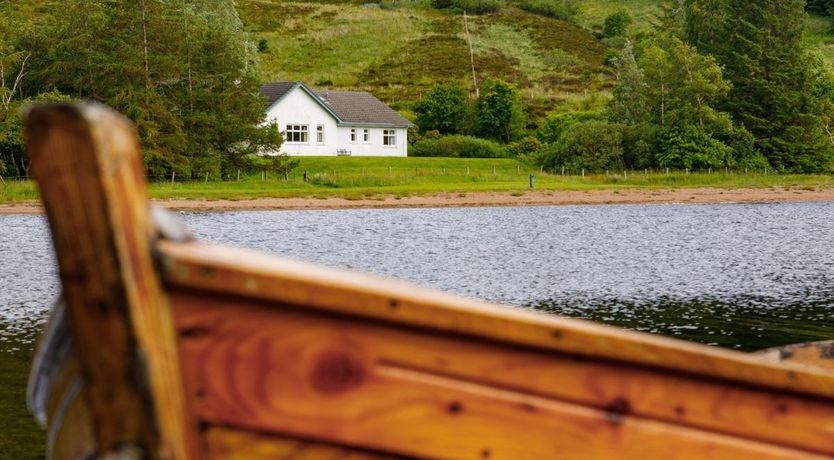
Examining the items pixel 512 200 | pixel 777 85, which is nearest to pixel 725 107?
pixel 777 85

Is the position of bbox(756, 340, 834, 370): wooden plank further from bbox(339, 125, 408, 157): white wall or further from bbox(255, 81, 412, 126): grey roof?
bbox(339, 125, 408, 157): white wall

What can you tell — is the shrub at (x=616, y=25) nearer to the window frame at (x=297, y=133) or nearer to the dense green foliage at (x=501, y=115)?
the dense green foliage at (x=501, y=115)

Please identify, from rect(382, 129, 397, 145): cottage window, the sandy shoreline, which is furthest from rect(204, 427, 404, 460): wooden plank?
rect(382, 129, 397, 145): cottage window

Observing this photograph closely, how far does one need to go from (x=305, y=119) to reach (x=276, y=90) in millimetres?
2477

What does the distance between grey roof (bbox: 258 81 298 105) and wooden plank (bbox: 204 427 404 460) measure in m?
64.4

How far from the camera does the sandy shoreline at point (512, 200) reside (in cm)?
4419

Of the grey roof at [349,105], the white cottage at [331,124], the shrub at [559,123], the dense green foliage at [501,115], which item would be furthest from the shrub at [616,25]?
the white cottage at [331,124]

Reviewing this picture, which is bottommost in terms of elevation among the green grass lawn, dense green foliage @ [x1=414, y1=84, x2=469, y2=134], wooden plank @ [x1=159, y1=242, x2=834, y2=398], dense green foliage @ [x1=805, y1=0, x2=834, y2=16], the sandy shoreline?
the sandy shoreline

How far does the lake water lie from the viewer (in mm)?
16297

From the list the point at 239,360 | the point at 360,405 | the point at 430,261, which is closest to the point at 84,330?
the point at 239,360

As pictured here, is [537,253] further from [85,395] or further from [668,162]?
[668,162]

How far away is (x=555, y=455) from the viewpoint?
294 centimetres

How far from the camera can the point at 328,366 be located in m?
2.71

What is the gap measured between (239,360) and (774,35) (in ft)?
215
